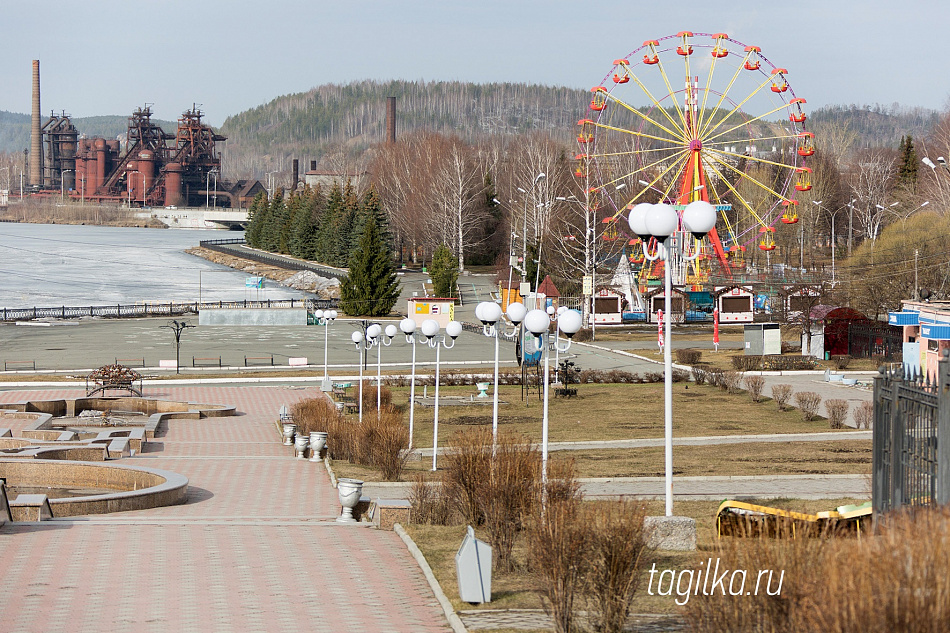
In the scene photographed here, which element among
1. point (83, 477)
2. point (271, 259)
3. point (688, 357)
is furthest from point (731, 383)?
point (271, 259)

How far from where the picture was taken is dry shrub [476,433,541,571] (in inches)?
367

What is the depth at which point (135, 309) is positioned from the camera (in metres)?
66.1

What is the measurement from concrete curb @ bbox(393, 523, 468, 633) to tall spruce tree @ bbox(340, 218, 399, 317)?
1972 inches

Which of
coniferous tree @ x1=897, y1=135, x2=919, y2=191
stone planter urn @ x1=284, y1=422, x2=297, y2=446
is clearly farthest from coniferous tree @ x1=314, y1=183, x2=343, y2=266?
stone planter urn @ x1=284, y1=422, x2=297, y2=446

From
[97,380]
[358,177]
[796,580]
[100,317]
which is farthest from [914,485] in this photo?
[358,177]

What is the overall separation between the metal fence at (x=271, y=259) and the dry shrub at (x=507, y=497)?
64.3 metres

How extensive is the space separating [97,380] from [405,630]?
24605 millimetres

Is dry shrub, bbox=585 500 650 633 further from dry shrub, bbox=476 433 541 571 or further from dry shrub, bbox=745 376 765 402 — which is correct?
dry shrub, bbox=745 376 765 402

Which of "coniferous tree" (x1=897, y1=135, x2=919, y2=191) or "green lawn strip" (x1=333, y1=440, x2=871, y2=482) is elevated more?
"coniferous tree" (x1=897, y1=135, x2=919, y2=191)

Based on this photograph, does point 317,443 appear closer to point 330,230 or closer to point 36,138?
point 330,230

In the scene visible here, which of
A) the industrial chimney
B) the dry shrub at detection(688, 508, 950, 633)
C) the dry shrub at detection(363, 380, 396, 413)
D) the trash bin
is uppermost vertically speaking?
the industrial chimney

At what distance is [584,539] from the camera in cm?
672

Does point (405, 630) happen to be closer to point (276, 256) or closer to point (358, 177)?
point (276, 256)

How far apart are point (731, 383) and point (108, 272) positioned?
82.0m
